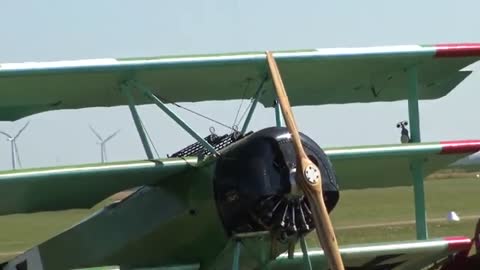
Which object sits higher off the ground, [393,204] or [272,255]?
[272,255]

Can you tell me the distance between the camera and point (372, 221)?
84.0 feet

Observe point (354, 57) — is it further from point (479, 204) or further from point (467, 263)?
point (479, 204)

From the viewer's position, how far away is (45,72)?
23.4 ft

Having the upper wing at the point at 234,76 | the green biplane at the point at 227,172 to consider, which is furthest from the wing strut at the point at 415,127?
the upper wing at the point at 234,76

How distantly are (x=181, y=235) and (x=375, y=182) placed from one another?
2635 millimetres

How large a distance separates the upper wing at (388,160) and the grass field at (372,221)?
2951mm

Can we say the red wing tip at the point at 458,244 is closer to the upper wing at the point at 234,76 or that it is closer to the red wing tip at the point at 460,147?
the red wing tip at the point at 460,147

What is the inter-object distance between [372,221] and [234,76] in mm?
18155

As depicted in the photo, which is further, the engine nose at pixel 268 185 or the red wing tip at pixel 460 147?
the red wing tip at pixel 460 147

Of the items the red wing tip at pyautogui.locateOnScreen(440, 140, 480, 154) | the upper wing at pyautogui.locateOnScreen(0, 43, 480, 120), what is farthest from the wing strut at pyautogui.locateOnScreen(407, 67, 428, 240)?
the red wing tip at pyautogui.locateOnScreen(440, 140, 480, 154)

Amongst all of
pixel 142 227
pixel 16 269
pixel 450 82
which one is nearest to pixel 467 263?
pixel 450 82

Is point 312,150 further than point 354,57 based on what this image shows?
No

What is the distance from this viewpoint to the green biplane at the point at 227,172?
249 inches

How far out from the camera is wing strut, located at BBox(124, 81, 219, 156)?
6.88 metres
